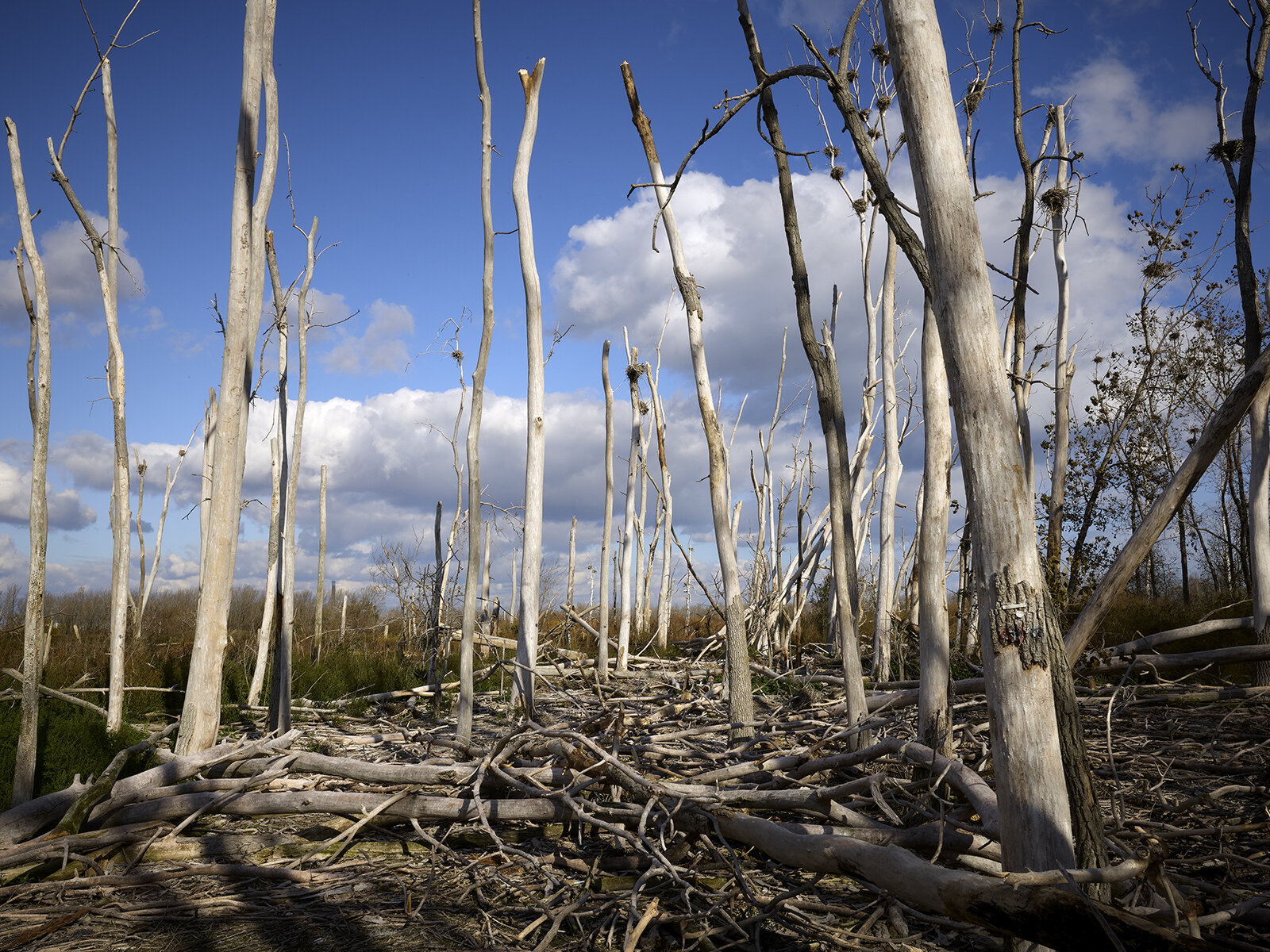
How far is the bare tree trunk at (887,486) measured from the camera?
7355 mm

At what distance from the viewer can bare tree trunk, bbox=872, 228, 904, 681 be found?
736cm

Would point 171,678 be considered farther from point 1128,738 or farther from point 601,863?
point 1128,738

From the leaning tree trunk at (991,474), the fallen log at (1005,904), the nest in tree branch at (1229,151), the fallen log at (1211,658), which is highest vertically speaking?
the nest in tree branch at (1229,151)

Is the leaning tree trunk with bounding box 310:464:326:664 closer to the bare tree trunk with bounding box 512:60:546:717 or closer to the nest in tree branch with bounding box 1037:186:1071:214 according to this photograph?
the bare tree trunk with bounding box 512:60:546:717

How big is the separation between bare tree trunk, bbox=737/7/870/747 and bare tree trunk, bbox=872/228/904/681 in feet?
10.0

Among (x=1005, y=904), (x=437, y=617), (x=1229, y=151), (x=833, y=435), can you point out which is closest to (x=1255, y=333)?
(x=1229, y=151)

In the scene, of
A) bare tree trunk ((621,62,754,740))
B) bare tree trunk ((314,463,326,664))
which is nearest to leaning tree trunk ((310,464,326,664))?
bare tree trunk ((314,463,326,664))

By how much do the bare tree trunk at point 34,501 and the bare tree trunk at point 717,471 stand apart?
414 centimetres

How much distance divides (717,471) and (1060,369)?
629cm

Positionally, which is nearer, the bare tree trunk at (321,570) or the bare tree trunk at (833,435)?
the bare tree trunk at (833,435)

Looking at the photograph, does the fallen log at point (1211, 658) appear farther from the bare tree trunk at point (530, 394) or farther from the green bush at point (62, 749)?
the green bush at point (62, 749)

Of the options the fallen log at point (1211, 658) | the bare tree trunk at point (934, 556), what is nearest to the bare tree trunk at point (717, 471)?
the bare tree trunk at point (934, 556)

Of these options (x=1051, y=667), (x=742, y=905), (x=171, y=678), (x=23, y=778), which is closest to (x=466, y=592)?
(x=23, y=778)

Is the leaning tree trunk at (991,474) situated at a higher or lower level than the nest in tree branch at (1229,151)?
lower
